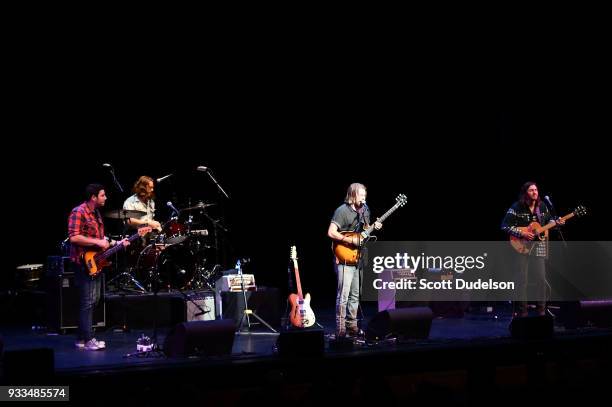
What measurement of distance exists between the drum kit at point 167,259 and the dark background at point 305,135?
1676mm

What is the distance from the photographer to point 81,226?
8.91m

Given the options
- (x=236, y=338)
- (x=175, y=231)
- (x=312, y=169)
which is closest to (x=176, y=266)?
(x=175, y=231)

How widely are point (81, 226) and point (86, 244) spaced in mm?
218

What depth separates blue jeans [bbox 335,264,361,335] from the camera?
900 centimetres

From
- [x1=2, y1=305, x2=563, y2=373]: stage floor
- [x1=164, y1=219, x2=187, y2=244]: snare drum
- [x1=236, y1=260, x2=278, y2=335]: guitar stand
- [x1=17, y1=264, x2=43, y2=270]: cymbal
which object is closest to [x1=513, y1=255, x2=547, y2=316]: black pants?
[x1=2, y1=305, x2=563, y2=373]: stage floor

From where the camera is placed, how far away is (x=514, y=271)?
1223 centimetres

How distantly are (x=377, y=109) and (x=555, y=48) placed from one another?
301cm

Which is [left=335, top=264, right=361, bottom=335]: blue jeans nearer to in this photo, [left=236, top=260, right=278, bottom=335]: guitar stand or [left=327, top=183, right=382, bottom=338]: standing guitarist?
[left=327, top=183, right=382, bottom=338]: standing guitarist

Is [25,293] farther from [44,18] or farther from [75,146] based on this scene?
[44,18]

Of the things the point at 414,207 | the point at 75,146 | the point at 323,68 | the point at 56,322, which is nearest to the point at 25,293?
the point at 56,322

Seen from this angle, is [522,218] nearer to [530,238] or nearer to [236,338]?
[530,238]

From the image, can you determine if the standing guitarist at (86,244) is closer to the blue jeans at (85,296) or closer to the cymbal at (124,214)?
the blue jeans at (85,296)

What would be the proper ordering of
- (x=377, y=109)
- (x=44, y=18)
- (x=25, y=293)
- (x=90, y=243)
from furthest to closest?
(x=377, y=109) → (x=25, y=293) → (x=44, y=18) → (x=90, y=243)

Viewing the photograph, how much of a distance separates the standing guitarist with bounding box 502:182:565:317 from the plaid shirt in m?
5.40
